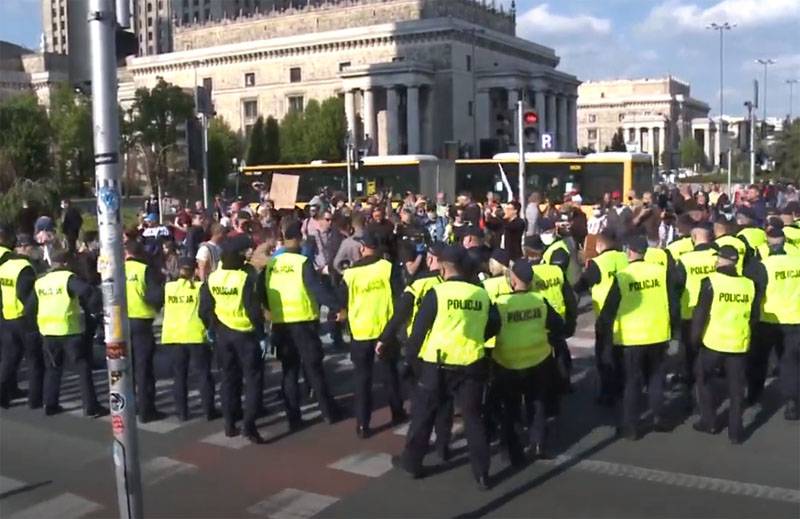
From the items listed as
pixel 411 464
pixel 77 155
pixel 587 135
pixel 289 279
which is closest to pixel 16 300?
pixel 289 279

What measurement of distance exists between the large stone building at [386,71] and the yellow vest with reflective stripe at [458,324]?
279 feet

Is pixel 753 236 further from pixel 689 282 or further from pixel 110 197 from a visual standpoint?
pixel 110 197

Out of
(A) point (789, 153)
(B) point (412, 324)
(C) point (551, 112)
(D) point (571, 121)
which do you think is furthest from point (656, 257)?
(D) point (571, 121)

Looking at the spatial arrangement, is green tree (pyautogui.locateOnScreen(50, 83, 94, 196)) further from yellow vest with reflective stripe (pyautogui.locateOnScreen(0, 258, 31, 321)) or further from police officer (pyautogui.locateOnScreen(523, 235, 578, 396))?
police officer (pyautogui.locateOnScreen(523, 235, 578, 396))

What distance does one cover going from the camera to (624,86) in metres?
154

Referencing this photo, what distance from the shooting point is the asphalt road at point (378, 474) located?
7.28 m

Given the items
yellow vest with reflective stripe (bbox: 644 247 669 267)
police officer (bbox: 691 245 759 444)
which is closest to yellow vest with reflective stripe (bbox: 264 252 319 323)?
yellow vest with reflective stripe (bbox: 644 247 669 267)

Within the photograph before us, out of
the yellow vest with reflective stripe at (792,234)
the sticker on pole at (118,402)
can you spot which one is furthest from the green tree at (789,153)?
the sticker on pole at (118,402)

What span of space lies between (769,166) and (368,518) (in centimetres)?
6585

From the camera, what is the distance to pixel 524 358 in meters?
8.06

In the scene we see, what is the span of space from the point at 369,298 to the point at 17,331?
13.8ft

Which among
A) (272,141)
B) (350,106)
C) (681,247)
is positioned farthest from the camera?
(350,106)

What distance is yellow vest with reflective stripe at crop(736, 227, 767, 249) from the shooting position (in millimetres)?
12766

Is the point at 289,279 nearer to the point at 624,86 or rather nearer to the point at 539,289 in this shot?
the point at 539,289
